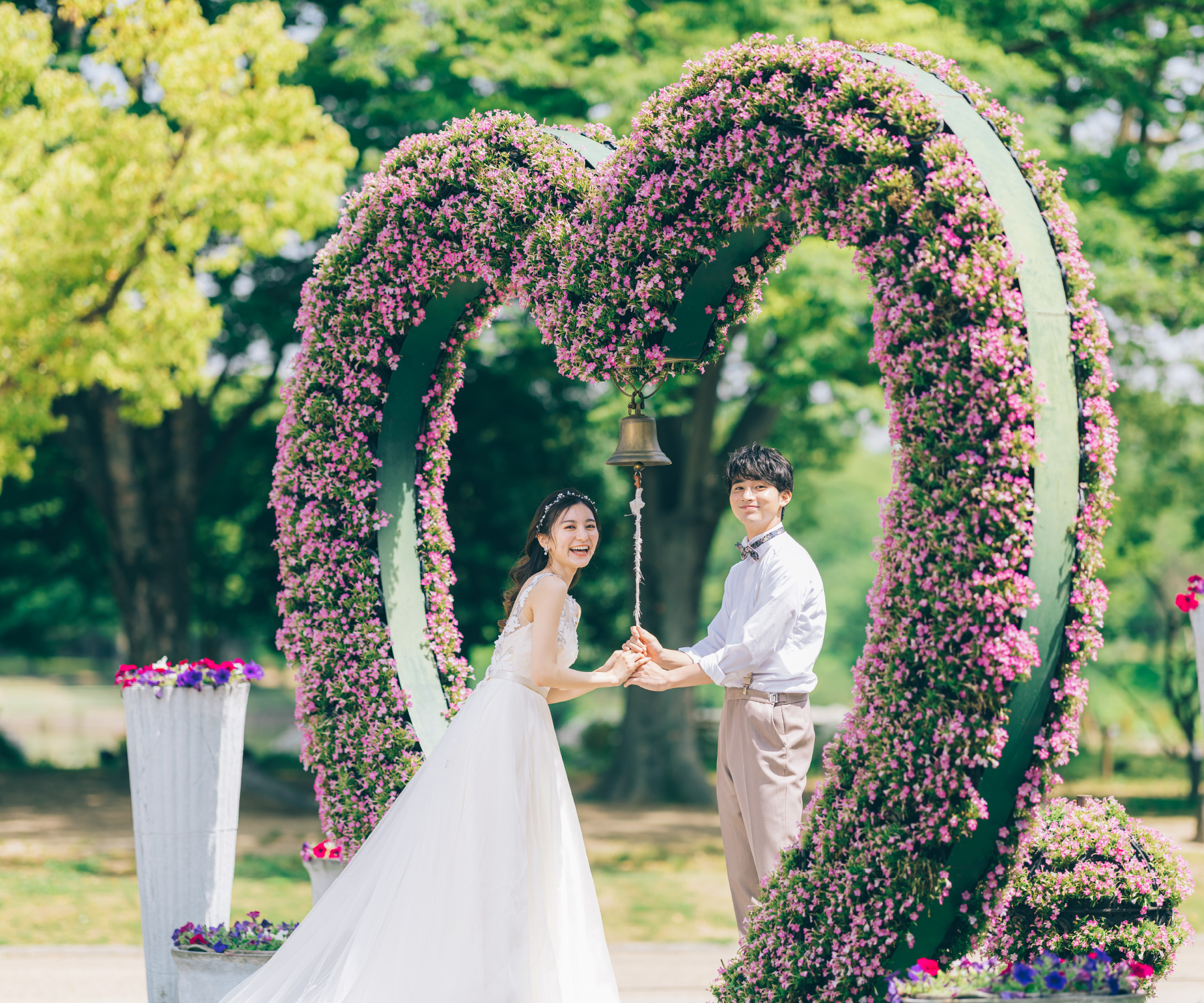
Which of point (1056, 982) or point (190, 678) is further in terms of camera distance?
point (190, 678)

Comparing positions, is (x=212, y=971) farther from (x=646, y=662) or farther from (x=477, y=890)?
(x=646, y=662)

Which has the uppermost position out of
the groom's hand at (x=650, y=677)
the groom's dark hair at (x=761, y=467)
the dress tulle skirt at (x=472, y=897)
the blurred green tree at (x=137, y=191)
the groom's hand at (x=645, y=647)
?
the blurred green tree at (x=137, y=191)

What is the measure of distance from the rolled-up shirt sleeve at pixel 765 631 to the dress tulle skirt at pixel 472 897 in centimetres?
81

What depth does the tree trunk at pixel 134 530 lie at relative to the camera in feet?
51.3

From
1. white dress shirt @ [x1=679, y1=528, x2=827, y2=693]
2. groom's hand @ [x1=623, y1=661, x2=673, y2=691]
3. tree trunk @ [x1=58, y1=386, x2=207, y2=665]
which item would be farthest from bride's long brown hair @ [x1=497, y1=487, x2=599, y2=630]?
tree trunk @ [x1=58, y1=386, x2=207, y2=665]

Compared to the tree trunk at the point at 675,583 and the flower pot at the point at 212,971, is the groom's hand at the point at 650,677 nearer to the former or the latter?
the flower pot at the point at 212,971

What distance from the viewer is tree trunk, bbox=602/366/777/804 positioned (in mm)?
16078

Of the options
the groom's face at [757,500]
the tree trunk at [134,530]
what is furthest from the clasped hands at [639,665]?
the tree trunk at [134,530]

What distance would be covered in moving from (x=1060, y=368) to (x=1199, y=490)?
16.9m

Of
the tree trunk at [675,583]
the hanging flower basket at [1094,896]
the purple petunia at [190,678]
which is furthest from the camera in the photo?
the tree trunk at [675,583]

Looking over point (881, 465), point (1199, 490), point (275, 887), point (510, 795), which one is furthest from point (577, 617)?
point (881, 465)

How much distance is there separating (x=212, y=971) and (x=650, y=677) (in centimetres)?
248

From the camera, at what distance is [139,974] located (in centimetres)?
782

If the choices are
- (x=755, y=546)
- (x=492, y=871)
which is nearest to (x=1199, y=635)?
(x=755, y=546)
